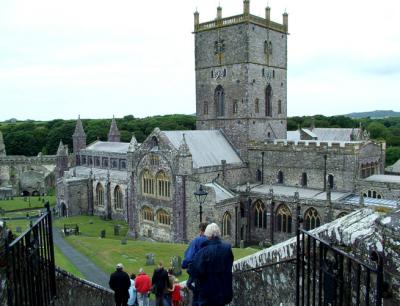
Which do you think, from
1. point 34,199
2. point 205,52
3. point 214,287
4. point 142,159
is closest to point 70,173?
point 34,199

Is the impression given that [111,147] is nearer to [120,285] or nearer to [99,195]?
[99,195]

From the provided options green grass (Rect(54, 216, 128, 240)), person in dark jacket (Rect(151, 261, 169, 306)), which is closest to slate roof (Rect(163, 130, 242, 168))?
green grass (Rect(54, 216, 128, 240))

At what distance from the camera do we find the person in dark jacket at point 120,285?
10.3 m

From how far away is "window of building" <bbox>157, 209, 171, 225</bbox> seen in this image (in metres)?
34.2

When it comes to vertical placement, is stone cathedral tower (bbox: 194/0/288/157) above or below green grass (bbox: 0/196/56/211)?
above

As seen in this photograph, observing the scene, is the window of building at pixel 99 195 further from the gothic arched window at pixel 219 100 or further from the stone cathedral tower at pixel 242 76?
the gothic arched window at pixel 219 100

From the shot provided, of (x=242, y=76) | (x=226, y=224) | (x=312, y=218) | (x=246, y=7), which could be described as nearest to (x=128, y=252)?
(x=226, y=224)

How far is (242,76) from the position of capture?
3591 cm

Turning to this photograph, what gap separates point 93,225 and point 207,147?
55.4 ft

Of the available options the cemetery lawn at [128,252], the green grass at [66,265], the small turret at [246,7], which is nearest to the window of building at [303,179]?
the cemetery lawn at [128,252]

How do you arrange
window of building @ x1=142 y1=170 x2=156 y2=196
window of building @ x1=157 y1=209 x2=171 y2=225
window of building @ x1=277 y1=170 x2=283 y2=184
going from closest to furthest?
window of building @ x1=157 y1=209 x2=171 y2=225
window of building @ x1=142 y1=170 x2=156 y2=196
window of building @ x1=277 y1=170 x2=283 y2=184

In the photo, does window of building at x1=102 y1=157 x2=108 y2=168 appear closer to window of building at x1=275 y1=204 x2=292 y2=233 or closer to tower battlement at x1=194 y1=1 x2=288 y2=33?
tower battlement at x1=194 y1=1 x2=288 y2=33

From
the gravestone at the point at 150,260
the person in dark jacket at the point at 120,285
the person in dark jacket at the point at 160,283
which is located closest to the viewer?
the person in dark jacket at the point at 160,283

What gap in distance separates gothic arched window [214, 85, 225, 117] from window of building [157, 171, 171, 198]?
834 centimetres
